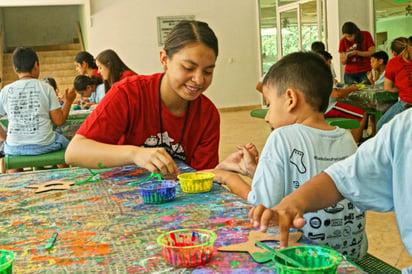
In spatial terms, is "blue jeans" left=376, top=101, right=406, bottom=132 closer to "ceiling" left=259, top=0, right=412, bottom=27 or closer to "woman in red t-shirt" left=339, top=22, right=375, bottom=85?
"woman in red t-shirt" left=339, top=22, right=375, bottom=85

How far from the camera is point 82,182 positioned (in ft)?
5.57

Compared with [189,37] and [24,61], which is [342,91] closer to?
Result: [24,61]

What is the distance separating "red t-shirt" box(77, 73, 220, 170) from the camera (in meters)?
1.93

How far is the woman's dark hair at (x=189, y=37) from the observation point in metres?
1.88

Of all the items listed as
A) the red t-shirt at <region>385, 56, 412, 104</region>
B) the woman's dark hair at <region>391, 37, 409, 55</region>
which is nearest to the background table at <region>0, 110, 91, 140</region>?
the red t-shirt at <region>385, 56, 412, 104</region>

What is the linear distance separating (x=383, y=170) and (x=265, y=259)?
32cm

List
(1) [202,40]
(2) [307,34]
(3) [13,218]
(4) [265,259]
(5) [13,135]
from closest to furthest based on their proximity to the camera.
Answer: (4) [265,259]
(3) [13,218]
(1) [202,40]
(5) [13,135]
(2) [307,34]

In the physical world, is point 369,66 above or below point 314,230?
above

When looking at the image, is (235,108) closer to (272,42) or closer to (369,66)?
(272,42)

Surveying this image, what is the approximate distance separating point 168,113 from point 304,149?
770 millimetres

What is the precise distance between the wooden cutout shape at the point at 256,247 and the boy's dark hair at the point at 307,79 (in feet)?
2.06

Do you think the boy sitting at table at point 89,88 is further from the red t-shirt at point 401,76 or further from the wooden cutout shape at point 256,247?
the wooden cutout shape at point 256,247

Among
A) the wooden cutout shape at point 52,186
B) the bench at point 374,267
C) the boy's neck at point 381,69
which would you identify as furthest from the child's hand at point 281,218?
the boy's neck at point 381,69

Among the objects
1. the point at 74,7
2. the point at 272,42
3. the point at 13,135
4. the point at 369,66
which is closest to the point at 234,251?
the point at 13,135
